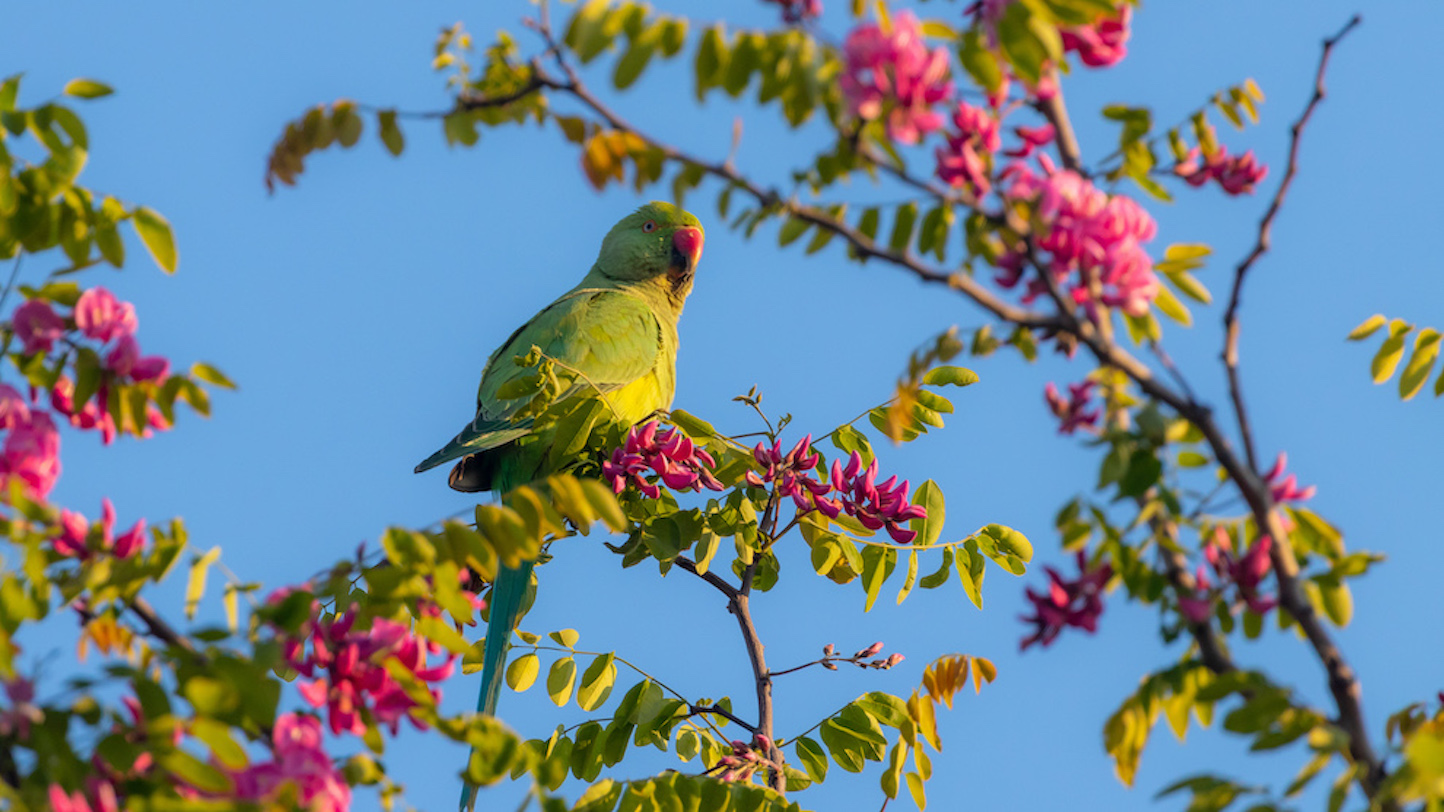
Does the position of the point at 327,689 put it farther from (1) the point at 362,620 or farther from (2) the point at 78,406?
(2) the point at 78,406

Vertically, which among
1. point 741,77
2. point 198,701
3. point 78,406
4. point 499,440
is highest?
point 499,440

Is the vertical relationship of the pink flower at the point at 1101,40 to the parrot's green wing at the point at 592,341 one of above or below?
below

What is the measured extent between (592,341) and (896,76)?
312cm

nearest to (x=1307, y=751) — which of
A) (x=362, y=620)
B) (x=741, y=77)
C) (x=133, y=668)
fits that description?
(x=741, y=77)

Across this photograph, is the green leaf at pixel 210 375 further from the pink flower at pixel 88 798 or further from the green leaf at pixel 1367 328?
the green leaf at pixel 1367 328

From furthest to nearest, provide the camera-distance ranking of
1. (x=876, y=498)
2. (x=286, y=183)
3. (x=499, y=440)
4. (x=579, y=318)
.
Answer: (x=579, y=318), (x=499, y=440), (x=876, y=498), (x=286, y=183)

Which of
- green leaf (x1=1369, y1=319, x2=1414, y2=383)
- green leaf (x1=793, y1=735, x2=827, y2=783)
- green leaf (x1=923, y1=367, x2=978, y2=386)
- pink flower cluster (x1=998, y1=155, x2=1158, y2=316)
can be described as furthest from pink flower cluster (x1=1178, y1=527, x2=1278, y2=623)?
green leaf (x1=793, y1=735, x2=827, y2=783)

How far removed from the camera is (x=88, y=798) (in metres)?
1.60

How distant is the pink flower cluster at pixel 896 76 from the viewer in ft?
5.32

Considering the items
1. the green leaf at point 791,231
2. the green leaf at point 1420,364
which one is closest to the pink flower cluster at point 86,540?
the green leaf at point 791,231

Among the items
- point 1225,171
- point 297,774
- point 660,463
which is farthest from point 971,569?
point 297,774

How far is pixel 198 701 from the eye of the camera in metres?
1.53

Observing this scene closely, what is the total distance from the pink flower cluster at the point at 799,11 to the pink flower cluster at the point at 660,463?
140 centimetres

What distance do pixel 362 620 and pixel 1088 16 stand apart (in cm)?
133
